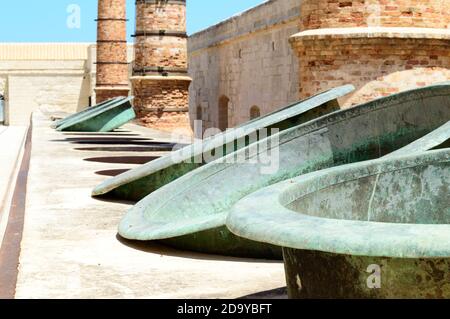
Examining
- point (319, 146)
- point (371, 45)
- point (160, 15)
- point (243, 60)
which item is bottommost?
point (319, 146)

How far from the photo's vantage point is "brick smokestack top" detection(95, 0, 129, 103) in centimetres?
2348

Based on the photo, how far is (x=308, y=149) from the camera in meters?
4.26

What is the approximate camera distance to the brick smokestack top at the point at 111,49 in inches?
925

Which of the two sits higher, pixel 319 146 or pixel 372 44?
pixel 372 44

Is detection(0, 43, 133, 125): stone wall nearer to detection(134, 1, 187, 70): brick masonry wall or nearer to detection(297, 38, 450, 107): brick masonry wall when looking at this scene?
detection(134, 1, 187, 70): brick masonry wall

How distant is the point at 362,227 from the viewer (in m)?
1.99

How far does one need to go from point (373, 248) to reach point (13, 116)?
36.7 meters

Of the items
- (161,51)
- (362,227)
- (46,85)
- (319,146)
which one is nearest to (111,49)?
(161,51)

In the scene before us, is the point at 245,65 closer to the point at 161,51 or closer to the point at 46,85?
the point at 161,51

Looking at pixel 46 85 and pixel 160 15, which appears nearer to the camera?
pixel 160 15

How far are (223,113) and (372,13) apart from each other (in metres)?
11.5

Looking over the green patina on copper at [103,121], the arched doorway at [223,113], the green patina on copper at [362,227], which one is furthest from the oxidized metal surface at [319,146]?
the arched doorway at [223,113]

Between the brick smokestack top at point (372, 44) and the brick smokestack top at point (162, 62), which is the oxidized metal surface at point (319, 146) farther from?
the brick smokestack top at point (162, 62)

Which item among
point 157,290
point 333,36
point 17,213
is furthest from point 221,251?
point 333,36
